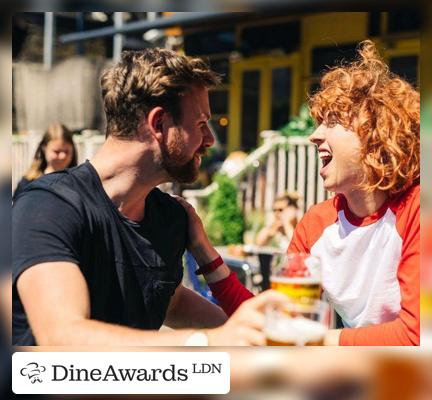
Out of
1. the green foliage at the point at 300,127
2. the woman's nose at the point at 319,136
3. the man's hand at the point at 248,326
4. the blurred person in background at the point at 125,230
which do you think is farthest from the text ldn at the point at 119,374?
the green foliage at the point at 300,127

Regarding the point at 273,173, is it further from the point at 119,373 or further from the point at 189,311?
the point at 119,373

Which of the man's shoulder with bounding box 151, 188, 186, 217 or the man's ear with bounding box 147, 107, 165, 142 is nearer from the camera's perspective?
the man's ear with bounding box 147, 107, 165, 142

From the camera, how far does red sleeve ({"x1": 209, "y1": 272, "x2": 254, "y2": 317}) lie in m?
1.80

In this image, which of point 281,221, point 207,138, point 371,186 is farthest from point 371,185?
point 281,221

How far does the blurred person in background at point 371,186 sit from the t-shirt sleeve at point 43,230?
66 cm

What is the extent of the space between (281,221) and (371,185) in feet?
10.7

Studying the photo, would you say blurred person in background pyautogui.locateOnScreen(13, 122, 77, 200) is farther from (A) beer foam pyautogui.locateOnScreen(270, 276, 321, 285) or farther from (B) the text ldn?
(A) beer foam pyautogui.locateOnScreen(270, 276, 321, 285)

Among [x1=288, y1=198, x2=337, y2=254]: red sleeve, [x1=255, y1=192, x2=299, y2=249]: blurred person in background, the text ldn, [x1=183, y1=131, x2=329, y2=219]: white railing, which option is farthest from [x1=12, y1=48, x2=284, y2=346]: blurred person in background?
[x1=183, y1=131, x2=329, y2=219]: white railing

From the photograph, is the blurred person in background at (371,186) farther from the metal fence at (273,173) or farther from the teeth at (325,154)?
the metal fence at (273,173)

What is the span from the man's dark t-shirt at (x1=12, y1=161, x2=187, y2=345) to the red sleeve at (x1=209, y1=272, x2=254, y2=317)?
118 millimetres

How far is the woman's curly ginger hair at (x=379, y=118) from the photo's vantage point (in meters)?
1.63

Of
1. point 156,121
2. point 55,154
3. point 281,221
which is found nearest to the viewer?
point 156,121

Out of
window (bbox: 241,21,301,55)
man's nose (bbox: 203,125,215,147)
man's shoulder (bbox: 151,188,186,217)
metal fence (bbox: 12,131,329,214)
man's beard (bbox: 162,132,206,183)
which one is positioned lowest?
metal fence (bbox: 12,131,329,214)

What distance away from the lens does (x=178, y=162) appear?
1682 millimetres
